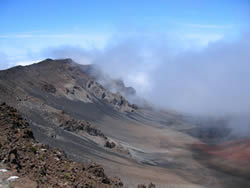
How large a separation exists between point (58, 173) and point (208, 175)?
1062 inches

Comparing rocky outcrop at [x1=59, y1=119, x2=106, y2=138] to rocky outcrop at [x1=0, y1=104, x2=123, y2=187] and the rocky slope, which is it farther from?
rocky outcrop at [x1=0, y1=104, x2=123, y2=187]

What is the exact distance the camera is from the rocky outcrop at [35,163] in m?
12.7

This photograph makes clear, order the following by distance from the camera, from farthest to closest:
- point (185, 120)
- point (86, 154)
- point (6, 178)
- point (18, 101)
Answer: point (185, 120)
point (18, 101)
point (86, 154)
point (6, 178)

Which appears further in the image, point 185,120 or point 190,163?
point 185,120

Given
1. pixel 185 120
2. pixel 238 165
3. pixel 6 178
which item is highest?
pixel 185 120

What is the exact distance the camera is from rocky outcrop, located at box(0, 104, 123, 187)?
41.7 feet

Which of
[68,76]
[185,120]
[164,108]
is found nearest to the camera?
[68,76]

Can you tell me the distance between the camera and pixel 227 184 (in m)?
34.0

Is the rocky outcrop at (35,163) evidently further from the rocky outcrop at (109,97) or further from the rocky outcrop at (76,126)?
the rocky outcrop at (109,97)

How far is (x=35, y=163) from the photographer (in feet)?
46.0

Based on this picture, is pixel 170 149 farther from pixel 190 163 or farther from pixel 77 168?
pixel 77 168

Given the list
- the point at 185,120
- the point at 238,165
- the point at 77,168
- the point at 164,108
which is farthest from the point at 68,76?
the point at 77,168

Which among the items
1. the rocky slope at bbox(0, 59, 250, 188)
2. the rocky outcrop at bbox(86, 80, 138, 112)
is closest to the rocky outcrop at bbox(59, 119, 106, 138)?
the rocky slope at bbox(0, 59, 250, 188)

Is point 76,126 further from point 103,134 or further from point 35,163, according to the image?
point 35,163
